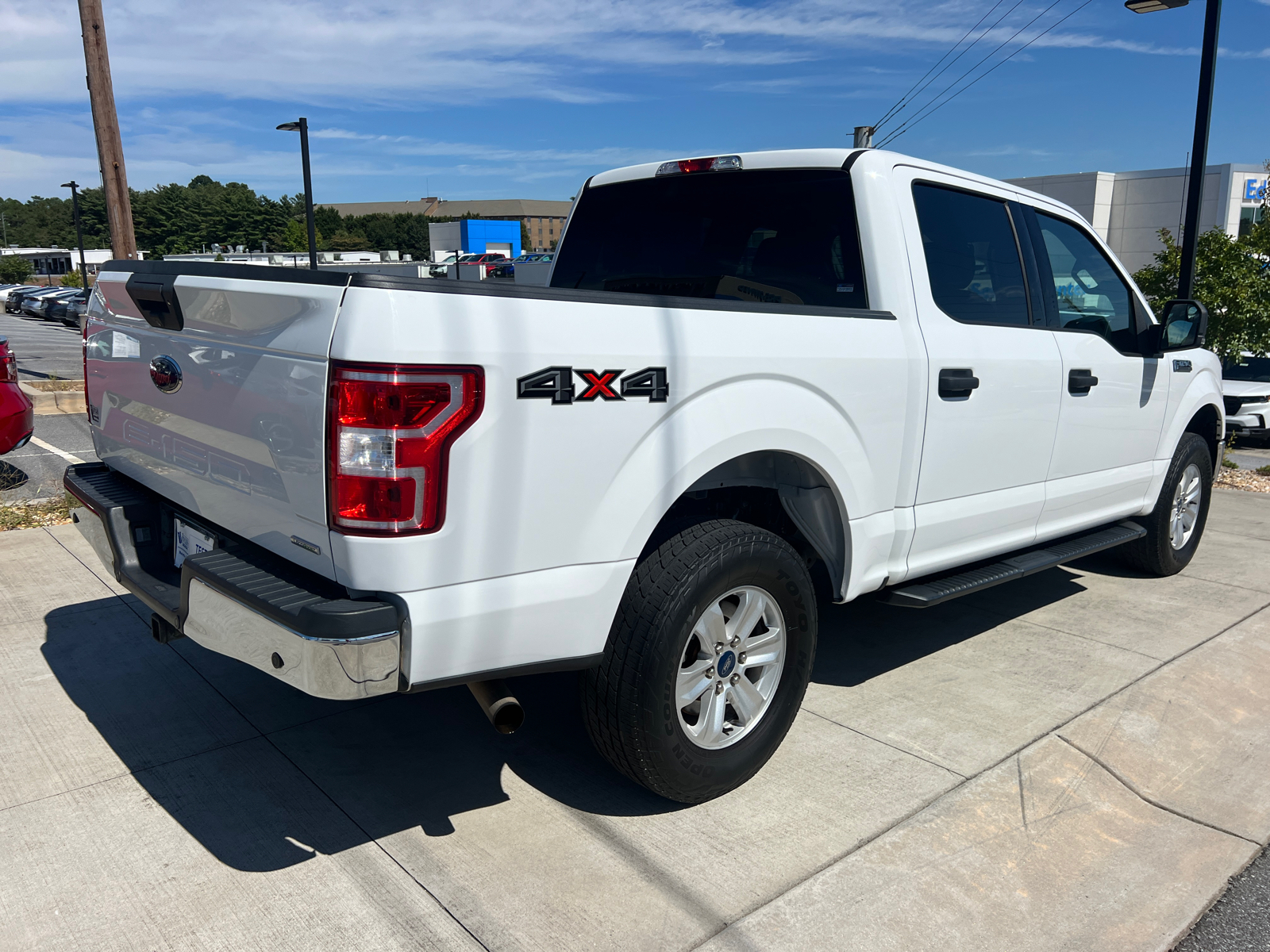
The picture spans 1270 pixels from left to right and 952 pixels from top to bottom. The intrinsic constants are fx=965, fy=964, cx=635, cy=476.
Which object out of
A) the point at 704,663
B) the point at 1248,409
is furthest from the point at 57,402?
the point at 1248,409

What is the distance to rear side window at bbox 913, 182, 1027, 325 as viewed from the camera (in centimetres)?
377

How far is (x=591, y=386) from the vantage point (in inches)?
98.7

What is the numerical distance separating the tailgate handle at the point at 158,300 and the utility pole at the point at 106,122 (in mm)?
7839

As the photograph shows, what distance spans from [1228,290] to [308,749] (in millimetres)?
13075

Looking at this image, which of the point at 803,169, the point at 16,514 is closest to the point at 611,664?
the point at 803,169

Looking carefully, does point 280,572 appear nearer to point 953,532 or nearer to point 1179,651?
point 953,532

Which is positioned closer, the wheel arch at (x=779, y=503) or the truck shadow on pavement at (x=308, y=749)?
the truck shadow on pavement at (x=308, y=749)

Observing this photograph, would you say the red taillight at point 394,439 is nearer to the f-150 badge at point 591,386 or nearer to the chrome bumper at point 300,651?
the f-150 badge at point 591,386

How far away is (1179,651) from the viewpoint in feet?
15.3

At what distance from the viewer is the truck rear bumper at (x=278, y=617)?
7.37 feet

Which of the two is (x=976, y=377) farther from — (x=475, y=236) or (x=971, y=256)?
(x=475, y=236)

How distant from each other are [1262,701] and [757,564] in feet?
8.60

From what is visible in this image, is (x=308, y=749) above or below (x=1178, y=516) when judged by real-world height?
below

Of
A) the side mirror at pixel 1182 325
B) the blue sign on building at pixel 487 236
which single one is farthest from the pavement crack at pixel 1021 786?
the blue sign on building at pixel 487 236
